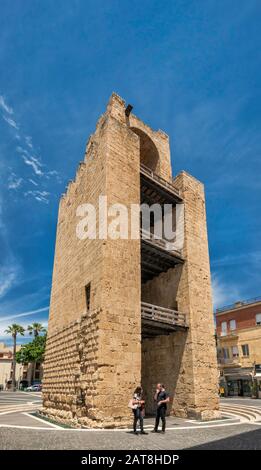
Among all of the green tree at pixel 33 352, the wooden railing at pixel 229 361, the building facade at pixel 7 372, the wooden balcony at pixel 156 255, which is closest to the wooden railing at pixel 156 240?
the wooden balcony at pixel 156 255

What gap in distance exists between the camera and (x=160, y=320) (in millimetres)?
13109

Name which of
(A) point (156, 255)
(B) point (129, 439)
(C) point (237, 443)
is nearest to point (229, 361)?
(A) point (156, 255)

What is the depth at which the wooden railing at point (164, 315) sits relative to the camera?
42.4 feet

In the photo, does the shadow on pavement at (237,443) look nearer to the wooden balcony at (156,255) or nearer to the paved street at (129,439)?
the paved street at (129,439)

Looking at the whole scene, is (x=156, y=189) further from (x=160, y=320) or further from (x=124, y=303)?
(x=124, y=303)

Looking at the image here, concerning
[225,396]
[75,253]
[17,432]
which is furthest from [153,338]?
[225,396]

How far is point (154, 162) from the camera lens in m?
19.3

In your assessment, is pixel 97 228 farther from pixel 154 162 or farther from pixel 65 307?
pixel 154 162

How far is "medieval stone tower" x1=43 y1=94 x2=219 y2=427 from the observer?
10.8 meters

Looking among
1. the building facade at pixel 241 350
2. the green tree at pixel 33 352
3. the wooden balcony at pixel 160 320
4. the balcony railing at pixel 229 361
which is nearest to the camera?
the wooden balcony at pixel 160 320

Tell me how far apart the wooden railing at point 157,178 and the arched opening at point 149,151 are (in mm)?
2742

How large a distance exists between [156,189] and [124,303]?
6723 mm

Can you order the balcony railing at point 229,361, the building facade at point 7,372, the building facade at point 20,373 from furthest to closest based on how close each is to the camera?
1. the building facade at point 20,373
2. the building facade at point 7,372
3. the balcony railing at point 229,361
